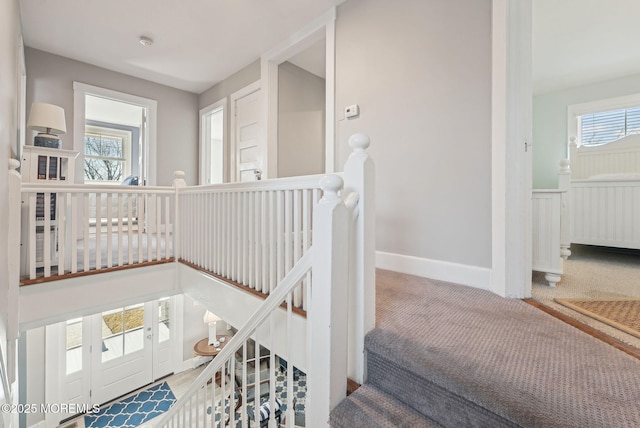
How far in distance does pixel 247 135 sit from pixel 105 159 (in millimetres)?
2110

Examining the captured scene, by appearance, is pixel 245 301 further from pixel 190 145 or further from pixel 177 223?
pixel 190 145

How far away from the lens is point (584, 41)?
2635mm

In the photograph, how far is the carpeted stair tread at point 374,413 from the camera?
2.99 feet

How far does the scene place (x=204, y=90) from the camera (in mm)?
4285

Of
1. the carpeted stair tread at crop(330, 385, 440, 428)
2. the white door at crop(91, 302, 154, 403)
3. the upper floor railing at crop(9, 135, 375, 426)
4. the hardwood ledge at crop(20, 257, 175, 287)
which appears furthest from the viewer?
the white door at crop(91, 302, 154, 403)

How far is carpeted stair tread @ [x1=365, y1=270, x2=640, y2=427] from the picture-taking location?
A: 72 centimetres

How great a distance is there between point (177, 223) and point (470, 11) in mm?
2931

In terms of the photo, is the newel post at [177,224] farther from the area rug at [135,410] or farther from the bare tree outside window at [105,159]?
the area rug at [135,410]

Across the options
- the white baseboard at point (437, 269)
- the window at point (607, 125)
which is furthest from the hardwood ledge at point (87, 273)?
the window at point (607, 125)

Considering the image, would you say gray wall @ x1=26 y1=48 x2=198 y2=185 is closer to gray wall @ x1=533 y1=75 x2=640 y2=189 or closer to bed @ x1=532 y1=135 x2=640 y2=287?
bed @ x1=532 y1=135 x2=640 y2=287

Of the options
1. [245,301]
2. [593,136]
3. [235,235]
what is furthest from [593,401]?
[593,136]

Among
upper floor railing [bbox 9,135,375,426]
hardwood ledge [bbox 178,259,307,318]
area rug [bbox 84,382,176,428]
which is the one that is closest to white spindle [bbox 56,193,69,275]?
upper floor railing [bbox 9,135,375,426]

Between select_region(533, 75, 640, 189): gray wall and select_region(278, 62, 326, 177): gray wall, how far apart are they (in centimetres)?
304

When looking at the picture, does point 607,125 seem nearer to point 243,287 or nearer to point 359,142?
point 359,142
